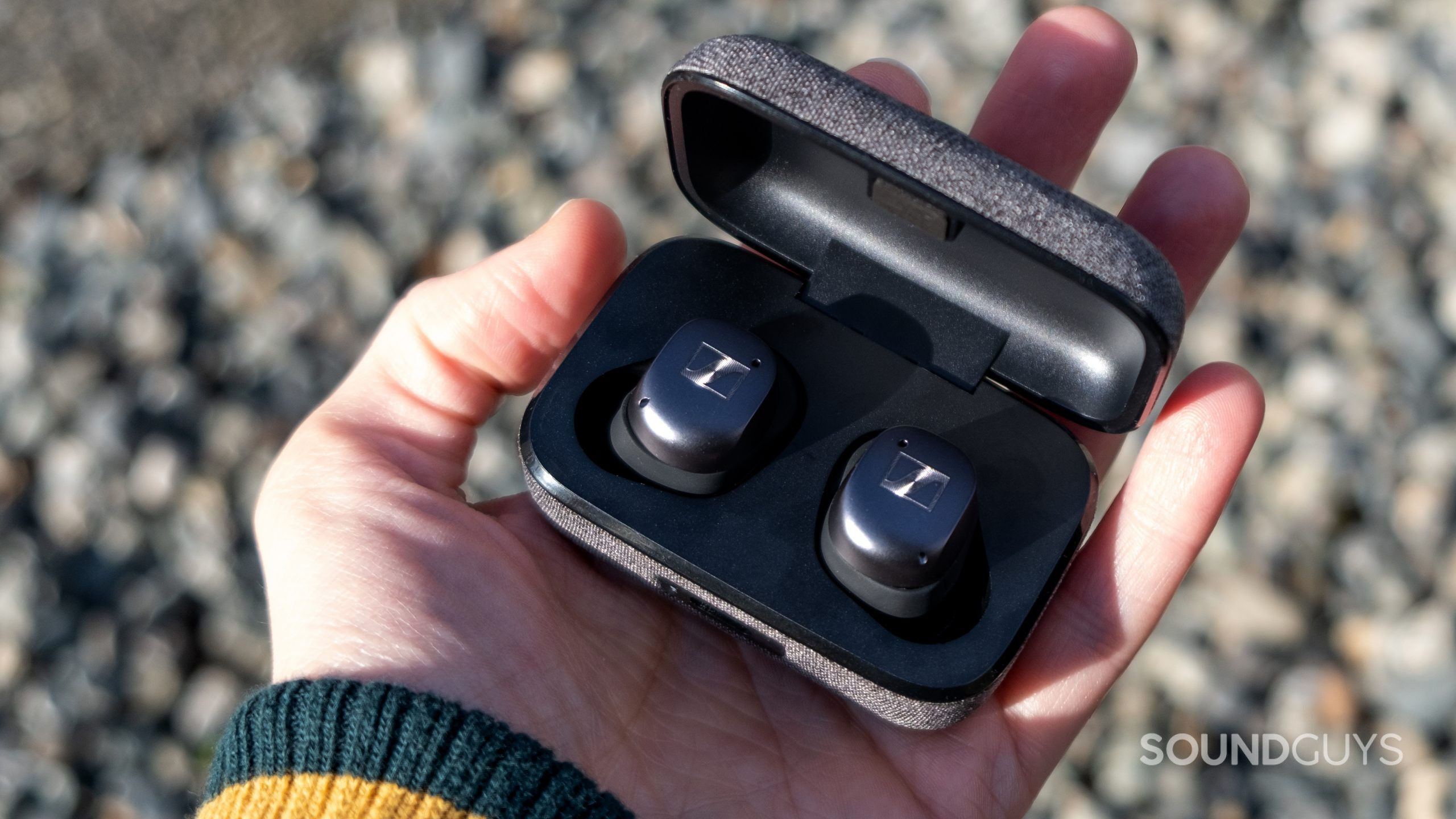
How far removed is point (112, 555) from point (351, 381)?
0.87 metres

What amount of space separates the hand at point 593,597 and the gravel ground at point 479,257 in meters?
0.61

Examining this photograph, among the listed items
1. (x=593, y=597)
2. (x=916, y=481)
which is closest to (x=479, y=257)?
(x=593, y=597)

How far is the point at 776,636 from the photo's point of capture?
129 centimetres

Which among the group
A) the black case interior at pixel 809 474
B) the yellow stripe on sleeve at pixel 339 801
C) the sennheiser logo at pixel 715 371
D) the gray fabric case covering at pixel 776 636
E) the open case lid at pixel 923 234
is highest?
the open case lid at pixel 923 234

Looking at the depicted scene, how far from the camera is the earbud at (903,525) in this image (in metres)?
1.24

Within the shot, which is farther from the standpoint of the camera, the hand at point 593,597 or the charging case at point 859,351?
the hand at point 593,597

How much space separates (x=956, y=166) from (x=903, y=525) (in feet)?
1.18

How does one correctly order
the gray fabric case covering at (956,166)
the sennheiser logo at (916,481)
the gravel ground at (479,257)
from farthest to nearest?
the gravel ground at (479,257), the sennheiser logo at (916,481), the gray fabric case covering at (956,166)

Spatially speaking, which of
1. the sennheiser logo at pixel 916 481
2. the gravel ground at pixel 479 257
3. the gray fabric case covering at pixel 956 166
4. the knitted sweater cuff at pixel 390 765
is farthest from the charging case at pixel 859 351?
the gravel ground at pixel 479 257

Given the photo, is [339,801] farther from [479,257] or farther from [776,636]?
[479,257]

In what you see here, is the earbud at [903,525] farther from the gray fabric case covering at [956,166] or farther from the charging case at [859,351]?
the gray fabric case covering at [956,166]

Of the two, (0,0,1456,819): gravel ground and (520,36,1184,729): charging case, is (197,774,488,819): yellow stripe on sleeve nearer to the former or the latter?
(520,36,1184,729): charging case

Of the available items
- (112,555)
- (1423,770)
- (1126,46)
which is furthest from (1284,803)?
(112,555)

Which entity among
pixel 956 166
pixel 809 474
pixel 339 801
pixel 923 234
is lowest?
pixel 339 801
